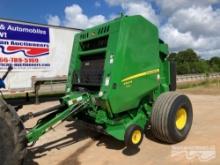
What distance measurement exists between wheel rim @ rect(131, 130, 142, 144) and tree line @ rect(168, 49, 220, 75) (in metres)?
35.7

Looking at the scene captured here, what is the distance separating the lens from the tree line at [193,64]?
59.3 m

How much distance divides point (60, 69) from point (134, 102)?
763 cm

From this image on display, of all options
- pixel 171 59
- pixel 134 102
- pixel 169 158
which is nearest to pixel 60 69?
pixel 171 59

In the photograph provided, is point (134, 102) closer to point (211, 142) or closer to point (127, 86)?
point (127, 86)

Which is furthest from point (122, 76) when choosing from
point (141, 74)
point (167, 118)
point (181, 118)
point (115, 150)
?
point (181, 118)

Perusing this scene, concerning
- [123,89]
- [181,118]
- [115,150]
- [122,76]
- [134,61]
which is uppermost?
[134,61]

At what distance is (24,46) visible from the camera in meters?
A: 11.4

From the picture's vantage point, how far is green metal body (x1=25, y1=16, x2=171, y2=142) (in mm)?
5266

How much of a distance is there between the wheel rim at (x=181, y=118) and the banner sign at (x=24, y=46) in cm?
718

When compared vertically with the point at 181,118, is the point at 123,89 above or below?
above

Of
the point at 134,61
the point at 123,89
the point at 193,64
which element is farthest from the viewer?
the point at 193,64

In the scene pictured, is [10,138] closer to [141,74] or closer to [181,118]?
[141,74]

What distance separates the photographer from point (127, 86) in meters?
5.41

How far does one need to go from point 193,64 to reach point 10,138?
63770 millimetres
